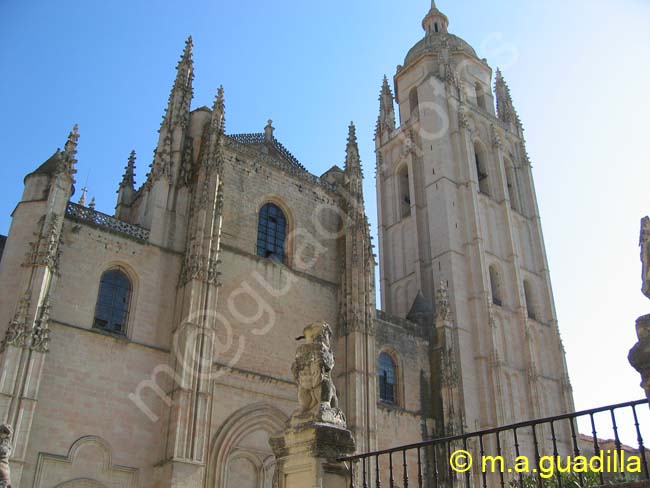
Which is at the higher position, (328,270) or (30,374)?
(328,270)

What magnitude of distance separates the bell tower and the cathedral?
0.39 ft

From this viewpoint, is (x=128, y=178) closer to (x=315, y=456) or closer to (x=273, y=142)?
(x=273, y=142)

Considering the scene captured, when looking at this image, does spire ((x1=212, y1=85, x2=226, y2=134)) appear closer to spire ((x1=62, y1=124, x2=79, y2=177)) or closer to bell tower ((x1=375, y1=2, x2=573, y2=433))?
spire ((x1=62, y1=124, x2=79, y2=177))

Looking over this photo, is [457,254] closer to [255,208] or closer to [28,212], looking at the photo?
[255,208]

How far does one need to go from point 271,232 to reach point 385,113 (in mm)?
17931

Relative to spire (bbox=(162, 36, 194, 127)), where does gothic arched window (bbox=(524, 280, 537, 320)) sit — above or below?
below

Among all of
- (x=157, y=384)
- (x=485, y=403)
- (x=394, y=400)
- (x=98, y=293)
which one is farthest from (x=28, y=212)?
(x=485, y=403)

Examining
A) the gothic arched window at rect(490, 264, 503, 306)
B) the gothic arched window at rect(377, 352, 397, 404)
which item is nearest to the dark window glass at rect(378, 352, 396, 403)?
the gothic arched window at rect(377, 352, 397, 404)

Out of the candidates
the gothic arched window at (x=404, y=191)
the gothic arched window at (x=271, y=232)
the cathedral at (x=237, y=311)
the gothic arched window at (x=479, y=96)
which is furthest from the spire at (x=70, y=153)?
the gothic arched window at (x=479, y=96)

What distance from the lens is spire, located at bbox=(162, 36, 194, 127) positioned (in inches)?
790

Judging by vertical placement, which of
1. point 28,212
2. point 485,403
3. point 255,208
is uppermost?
point 255,208

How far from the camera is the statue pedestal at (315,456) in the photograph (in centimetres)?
681

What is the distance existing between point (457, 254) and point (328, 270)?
9040 mm

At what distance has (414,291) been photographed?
29.9 meters
